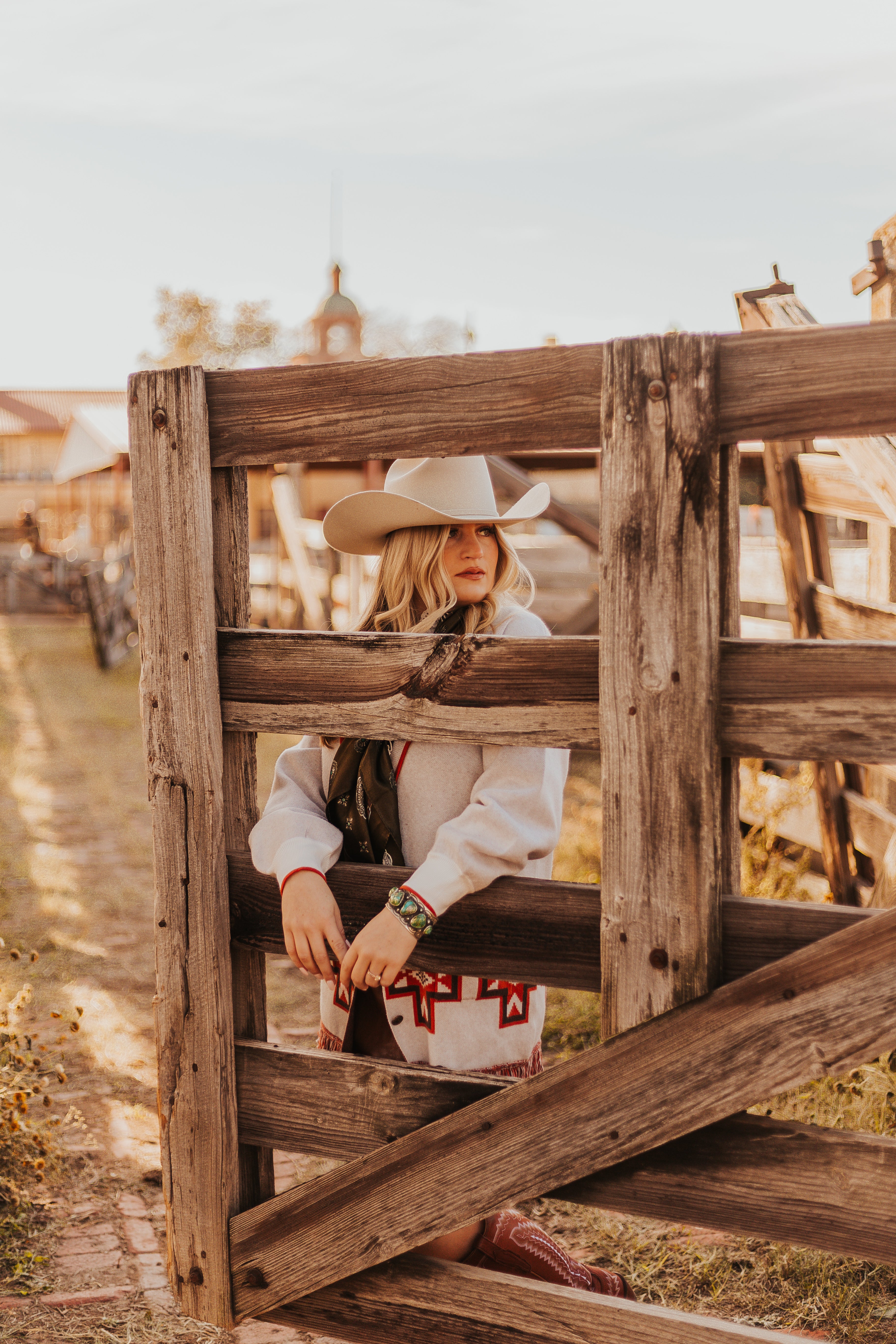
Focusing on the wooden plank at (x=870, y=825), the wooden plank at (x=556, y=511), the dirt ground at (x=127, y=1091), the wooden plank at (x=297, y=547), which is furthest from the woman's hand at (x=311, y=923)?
the wooden plank at (x=297, y=547)

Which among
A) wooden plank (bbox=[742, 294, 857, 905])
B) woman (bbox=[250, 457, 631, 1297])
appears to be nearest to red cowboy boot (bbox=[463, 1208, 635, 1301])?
woman (bbox=[250, 457, 631, 1297])

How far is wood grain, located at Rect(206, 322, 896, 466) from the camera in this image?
1.50 metres

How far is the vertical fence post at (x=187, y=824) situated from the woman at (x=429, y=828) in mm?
156

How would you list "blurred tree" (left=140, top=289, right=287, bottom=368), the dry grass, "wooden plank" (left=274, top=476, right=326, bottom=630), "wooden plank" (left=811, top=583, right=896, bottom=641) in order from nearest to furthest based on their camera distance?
the dry grass, "wooden plank" (left=811, top=583, right=896, bottom=641), "wooden plank" (left=274, top=476, right=326, bottom=630), "blurred tree" (left=140, top=289, right=287, bottom=368)

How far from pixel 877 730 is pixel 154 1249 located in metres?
2.26

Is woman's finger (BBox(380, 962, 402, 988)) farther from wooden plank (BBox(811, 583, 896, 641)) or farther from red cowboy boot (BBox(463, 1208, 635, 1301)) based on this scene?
wooden plank (BBox(811, 583, 896, 641))

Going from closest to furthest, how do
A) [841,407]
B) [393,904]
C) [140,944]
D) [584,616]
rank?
1. [841,407]
2. [393,904]
3. [140,944]
4. [584,616]

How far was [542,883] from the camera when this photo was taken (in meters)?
1.81

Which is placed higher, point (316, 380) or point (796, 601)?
point (316, 380)

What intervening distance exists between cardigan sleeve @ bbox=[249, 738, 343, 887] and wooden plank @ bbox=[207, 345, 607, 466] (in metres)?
0.57

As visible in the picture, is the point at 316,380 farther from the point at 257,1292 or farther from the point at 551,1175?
the point at 257,1292

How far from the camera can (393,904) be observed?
5.88 feet

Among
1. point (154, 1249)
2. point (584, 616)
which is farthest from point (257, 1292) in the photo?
point (584, 616)

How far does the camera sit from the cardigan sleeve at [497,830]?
5.83 feet
